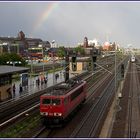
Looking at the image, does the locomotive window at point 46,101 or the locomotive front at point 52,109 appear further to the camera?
the locomotive window at point 46,101

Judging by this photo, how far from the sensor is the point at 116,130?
26.6m

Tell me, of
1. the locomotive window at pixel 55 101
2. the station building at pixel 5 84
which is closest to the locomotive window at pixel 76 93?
the locomotive window at pixel 55 101

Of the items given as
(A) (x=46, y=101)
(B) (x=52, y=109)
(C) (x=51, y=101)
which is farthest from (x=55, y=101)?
(A) (x=46, y=101)

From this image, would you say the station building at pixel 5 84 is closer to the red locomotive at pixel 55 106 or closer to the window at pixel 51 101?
the red locomotive at pixel 55 106

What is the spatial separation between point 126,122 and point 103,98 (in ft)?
55.3

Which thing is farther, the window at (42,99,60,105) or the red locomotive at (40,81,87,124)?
the window at (42,99,60,105)

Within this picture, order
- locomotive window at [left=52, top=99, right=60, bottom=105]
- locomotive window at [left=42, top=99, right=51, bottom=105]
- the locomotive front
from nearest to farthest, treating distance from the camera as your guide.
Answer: the locomotive front < locomotive window at [left=52, top=99, right=60, bottom=105] < locomotive window at [left=42, top=99, right=51, bottom=105]

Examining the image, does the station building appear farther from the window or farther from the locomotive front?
the locomotive front

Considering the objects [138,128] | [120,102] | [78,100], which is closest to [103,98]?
[120,102]

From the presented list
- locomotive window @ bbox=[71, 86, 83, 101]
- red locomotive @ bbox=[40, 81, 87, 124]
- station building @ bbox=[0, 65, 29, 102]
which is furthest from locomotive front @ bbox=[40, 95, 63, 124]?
station building @ bbox=[0, 65, 29, 102]

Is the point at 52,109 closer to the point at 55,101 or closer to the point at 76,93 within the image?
the point at 55,101

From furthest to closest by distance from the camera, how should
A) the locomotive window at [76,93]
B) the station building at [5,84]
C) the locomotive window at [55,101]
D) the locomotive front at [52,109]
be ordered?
the station building at [5,84], the locomotive window at [76,93], the locomotive window at [55,101], the locomotive front at [52,109]

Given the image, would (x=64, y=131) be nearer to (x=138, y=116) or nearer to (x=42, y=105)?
(x=42, y=105)

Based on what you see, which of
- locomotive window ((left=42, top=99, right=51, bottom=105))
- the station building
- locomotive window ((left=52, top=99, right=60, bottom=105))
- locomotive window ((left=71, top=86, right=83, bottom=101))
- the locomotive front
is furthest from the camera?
the station building
